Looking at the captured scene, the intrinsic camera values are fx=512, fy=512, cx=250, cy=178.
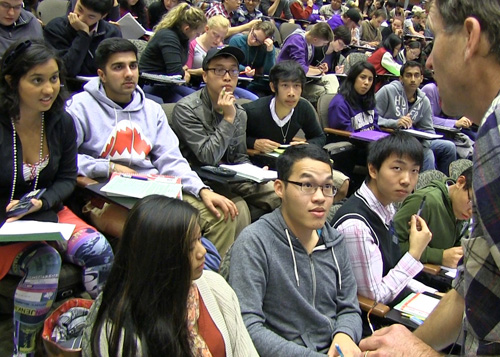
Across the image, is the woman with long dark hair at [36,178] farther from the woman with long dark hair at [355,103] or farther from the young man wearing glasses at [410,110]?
the young man wearing glasses at [410,110]

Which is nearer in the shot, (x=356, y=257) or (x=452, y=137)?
(x=356, y=257)

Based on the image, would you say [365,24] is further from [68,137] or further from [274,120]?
[68,137]

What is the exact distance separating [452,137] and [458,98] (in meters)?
4.38

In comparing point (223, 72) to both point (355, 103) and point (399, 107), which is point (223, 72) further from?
point (399, 107)

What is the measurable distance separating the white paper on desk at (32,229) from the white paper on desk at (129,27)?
2.95 metres

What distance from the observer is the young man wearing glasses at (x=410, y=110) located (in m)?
4.73

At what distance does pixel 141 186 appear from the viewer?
91.0 inches

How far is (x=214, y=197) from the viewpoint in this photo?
2707 mm

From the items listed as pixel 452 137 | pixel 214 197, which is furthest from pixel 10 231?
pixel 452 137

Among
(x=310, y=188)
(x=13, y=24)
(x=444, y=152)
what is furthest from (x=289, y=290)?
(x=444, y=152)

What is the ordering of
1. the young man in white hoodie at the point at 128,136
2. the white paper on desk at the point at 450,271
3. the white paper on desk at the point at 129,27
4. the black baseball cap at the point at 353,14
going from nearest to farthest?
the white paper on desk at the point at 450,271, the young man in white hoodie at the point at 128,136, the white paper on desk at the point at 129,27, the black baseball cap at the point at 353,14

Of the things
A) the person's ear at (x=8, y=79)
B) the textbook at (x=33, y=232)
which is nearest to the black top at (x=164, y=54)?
the person's ear at (x=8, y=79)

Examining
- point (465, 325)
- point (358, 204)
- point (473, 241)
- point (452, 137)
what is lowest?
point (452, 137)

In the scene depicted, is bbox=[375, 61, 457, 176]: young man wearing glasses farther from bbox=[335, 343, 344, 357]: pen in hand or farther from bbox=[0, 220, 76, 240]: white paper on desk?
bbox=[0, 220, 76, 240]: white paper on desk
